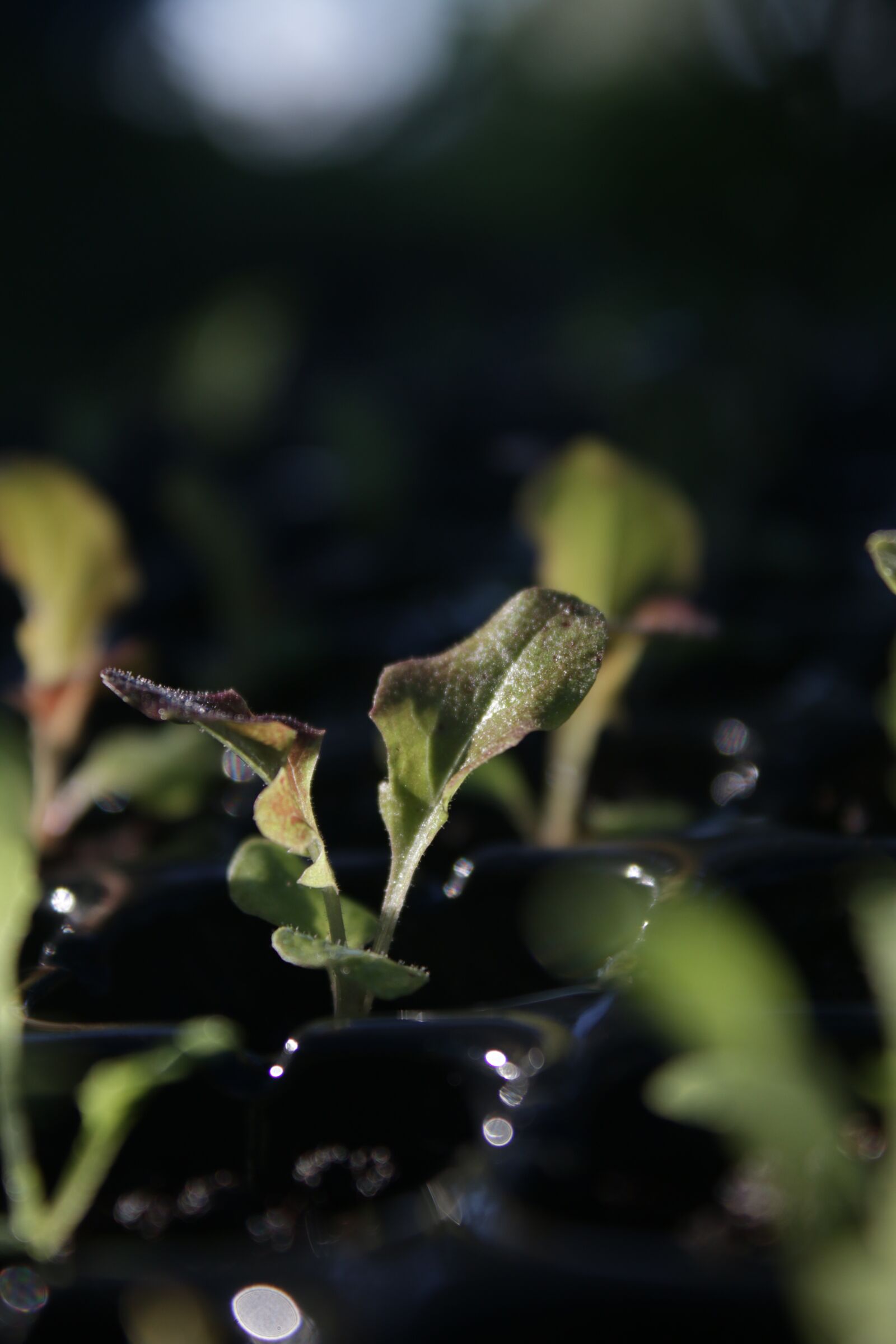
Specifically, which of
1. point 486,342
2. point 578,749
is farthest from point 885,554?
point 486,342

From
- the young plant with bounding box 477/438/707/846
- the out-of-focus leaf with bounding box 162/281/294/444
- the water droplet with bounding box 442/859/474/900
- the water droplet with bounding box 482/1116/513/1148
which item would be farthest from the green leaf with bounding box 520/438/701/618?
the out-of-focus leaf with bounding box 162/281/294/444

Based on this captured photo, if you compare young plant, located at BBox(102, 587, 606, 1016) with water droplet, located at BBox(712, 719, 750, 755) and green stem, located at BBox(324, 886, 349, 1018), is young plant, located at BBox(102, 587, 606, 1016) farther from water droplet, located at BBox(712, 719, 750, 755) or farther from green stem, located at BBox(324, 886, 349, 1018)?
water droplet, located at BBox(712, 719, 750, 755)

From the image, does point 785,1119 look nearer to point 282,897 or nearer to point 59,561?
point 282,897

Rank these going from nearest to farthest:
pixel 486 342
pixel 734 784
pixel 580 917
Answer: pixel 580 917
pixel 734 784
pixel 486 342

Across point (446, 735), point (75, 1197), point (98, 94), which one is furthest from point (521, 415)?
point (98, 94)

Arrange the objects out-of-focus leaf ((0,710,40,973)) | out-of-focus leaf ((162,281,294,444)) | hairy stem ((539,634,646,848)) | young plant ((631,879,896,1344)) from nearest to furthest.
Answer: young plant ((631,879,896,1344)) < out-of-focus leaf ((0,710,40,973)) < hairy stem ((539,634,646,848)) < out-of-focus leaf ((162,281,294,444))

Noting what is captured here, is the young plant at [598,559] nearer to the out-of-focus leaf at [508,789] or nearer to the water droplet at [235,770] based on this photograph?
the out-of-focus leaf at [508,789]
